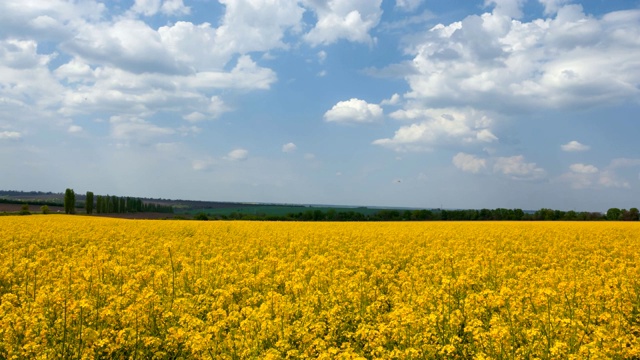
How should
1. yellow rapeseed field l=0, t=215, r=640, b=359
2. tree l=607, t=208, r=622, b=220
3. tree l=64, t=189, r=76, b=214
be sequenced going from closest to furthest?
yellow rapeseed field l=0, t=215, r=640, b=359, tree l=607, t=208, r=622, b=220, tree l=64, t=189, r=76, b=214

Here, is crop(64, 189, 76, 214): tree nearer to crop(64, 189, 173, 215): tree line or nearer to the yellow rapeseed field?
crop(64, 189, 173, 215): tree line

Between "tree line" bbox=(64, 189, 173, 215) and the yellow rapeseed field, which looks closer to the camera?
the yellow rapeseed field

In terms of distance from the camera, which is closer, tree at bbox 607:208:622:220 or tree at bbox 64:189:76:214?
tree at bbox 607:208:622:220

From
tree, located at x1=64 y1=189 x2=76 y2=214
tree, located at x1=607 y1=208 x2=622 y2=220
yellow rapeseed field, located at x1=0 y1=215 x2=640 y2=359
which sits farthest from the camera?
tree, located at x1=64 y1=189 x2=76 y2=214

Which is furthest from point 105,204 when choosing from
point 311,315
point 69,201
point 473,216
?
point 311,315

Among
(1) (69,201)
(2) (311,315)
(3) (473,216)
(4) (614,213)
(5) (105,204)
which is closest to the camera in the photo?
(2) (311,315)

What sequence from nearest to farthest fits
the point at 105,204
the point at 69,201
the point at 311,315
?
the point at 311,315
the point at 69,201
the point at 105,204

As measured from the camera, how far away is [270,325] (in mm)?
5832

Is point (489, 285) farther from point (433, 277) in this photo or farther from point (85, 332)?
point (85, 332)

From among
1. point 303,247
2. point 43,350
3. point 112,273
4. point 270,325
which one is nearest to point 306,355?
point 270,325

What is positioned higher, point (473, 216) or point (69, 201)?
point (69, 201)

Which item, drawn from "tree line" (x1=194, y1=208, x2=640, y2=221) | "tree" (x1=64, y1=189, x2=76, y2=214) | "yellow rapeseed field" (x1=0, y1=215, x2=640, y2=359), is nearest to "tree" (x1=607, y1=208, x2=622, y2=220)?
"tree line" (x1=194, y1=208, x2=640, y2=221)

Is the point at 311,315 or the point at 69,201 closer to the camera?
the point at 311,315

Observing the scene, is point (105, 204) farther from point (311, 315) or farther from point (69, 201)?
point (311, 315)
